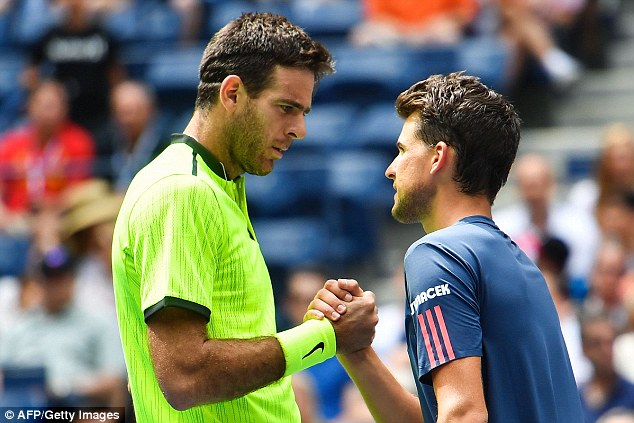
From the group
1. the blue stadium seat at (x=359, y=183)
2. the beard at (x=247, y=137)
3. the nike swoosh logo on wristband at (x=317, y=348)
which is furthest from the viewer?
the blue stadium seat at (x=359, y=183)

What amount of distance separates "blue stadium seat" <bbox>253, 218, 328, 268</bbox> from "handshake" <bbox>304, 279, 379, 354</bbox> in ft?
12.3

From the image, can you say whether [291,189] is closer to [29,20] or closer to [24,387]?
[24,387]

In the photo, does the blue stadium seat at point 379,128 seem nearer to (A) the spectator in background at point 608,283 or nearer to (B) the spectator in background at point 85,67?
(A) the spectator in background at point 608,283

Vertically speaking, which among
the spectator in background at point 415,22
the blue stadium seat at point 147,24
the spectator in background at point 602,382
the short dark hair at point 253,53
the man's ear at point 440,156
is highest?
the blue stadium seat at point 147,24

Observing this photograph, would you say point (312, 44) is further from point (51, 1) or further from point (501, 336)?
point (51, 1)

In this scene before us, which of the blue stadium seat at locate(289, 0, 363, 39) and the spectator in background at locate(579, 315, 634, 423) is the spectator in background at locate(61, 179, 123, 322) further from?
the spectator in background at locate(579, 315, 634, 423)

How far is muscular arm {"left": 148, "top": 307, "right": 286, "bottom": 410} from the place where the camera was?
102 inches

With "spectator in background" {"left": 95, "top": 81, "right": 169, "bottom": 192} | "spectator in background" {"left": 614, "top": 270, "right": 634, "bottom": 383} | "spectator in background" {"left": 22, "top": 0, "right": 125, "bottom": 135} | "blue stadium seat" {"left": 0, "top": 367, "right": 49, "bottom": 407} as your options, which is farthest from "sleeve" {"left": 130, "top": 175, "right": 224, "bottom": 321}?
"spectator in background" {"left": 22, "top": 0, "right": 125, "bottom": 135}

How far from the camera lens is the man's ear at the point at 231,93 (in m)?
2.95

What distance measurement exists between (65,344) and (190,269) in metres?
4.16

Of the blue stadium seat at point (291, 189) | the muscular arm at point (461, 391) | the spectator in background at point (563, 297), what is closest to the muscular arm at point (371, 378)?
the muscular arm at point (461, 391)

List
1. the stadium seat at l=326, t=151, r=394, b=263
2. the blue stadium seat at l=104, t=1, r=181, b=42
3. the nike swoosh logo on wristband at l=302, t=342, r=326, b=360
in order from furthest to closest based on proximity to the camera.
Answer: the blue stadium seat at l=104, t=1, r=181, b=42, the stadium seat at l=326, t=151, r=394, b=263, the nike swoosh logo on wristband at l=302, t=342, r=326, b=360

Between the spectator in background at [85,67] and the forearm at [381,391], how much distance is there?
5.79m

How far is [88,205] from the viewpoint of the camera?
7430mm
